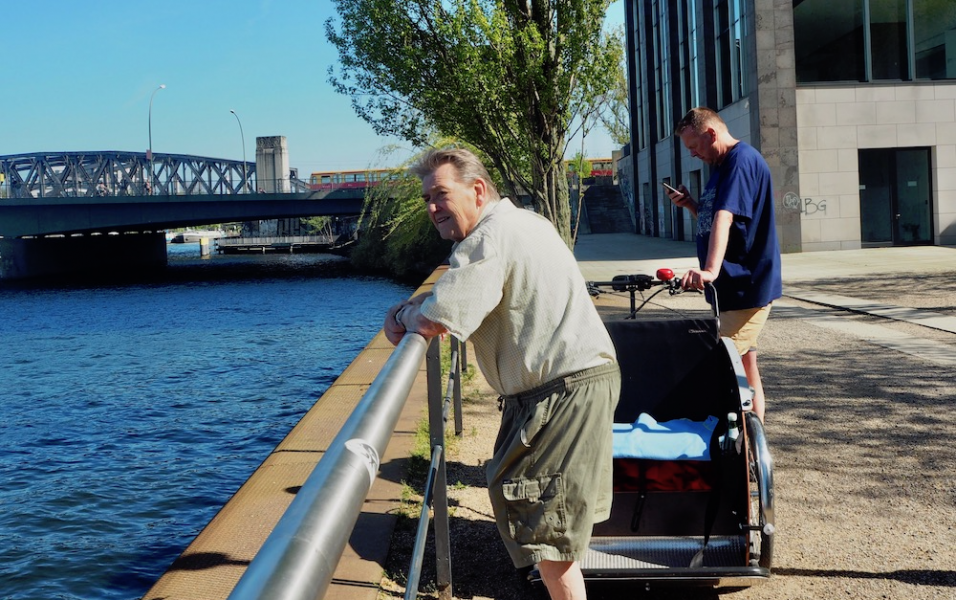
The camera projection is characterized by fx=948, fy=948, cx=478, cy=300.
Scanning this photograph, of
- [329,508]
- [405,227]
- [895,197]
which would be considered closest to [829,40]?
[895,197]

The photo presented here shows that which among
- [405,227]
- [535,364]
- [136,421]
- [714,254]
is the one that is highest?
[405,227]

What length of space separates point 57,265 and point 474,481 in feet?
195

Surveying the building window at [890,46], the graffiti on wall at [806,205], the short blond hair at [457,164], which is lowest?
the short blond hair at [457,164]

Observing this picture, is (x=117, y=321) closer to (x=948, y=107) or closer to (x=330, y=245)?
(x=948, y=107)

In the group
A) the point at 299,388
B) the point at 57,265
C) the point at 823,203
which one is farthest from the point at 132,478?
the point at 57,265

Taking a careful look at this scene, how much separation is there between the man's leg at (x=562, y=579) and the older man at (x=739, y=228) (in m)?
2.13

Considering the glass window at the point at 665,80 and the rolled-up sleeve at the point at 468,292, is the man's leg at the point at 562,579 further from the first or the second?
the glass window at the point at 665,80

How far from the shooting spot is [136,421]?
13.5 m

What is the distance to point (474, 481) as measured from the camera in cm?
548

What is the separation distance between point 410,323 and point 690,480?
177cm

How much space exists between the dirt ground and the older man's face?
1.76m

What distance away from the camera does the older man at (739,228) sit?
4.55m

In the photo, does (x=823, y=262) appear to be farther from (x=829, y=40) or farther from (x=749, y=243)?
(x=749, y=243)

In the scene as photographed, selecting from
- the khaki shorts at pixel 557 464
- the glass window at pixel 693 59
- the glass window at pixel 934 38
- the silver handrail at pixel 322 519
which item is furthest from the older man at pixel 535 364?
the glass window at pixel 693 59
